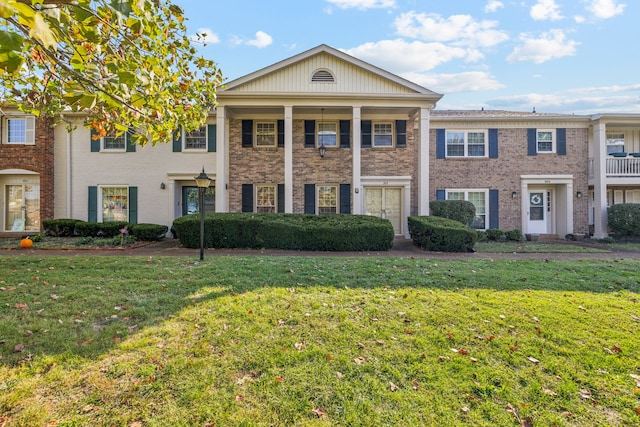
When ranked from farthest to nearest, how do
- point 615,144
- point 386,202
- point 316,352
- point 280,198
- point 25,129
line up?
point 615,144, point 386,202, point 280,198, point 25,129, point 316,352

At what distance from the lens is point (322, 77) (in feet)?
40.2

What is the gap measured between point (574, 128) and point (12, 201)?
2459 cm

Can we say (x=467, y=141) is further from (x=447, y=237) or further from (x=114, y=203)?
(x=114, y=203)

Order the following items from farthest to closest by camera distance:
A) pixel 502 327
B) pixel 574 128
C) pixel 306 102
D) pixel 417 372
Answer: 1. pixel 574 128
2. pixel 306 102
3. pixel 502 327
4. pixel 417 372

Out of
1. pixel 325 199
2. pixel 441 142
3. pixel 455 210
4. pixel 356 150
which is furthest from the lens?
pixel 441 142

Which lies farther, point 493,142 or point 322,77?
point 493,142

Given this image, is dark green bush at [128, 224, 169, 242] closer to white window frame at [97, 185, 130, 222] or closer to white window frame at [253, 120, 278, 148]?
white window frame at [97, 185, 130, 222]

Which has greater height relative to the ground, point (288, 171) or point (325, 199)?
point (288, 171)

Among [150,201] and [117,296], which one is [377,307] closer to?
[117,296]

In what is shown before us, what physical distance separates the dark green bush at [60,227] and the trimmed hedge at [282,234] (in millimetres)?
5613

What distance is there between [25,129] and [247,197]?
9.47 meters

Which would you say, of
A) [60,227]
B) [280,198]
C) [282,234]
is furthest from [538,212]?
[60,227]

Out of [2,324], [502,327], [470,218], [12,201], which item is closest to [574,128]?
[470,218]

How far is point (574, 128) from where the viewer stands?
13852 millimetres
